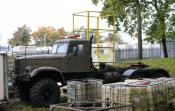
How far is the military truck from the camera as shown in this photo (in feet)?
43.1

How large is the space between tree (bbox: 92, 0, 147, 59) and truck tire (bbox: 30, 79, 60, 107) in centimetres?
2160

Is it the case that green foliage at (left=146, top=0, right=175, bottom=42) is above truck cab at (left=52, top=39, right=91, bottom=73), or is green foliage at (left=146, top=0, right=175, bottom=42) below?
above

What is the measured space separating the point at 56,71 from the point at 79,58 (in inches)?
49.0

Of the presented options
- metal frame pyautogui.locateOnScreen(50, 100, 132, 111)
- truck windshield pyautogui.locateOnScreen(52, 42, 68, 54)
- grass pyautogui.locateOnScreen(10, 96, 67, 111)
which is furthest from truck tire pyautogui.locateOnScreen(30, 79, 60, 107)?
metal frame pyautogui.locateOnScreen(50, 100, 132, 111)

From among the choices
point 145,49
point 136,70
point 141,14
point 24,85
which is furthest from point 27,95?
point 145,49

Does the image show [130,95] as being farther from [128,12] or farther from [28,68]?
[128,12]

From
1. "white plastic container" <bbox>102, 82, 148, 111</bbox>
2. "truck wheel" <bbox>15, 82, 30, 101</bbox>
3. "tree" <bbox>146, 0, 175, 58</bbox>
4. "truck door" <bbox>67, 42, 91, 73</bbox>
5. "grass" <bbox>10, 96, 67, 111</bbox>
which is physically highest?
"tree" <bbox>146, 0, 175, 58</bbox>

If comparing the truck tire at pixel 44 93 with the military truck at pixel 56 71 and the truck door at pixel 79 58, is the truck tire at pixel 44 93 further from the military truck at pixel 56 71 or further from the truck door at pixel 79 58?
the truck door at pixel 79 58

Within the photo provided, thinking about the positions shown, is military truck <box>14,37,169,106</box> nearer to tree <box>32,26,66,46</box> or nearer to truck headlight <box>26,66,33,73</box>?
truck headlight <box>26,66,33,73</box>

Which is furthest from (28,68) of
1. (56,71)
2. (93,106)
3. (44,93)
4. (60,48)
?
(93,106)

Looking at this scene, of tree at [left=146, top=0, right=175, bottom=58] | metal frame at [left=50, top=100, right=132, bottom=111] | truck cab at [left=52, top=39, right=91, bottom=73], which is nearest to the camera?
metal frame at [left=50, top=100, right=132, bottom=111]

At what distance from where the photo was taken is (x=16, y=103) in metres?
14.5

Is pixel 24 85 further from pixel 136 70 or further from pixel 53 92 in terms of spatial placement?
pixel 136 70

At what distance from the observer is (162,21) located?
35719 millimetres
